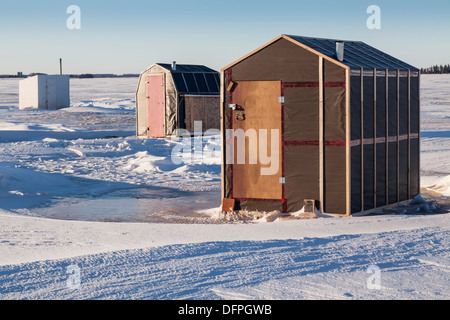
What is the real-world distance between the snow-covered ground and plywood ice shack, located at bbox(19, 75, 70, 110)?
3195 centimetres

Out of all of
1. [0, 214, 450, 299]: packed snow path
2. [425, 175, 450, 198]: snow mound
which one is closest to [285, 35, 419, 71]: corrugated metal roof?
[425, 175, 450, 198]: snow mound

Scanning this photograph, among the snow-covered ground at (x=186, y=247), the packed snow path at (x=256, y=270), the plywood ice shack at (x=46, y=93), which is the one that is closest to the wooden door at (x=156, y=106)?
the snow-covered ground at (x=186, y=247)

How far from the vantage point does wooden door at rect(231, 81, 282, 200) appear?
13203 millimetres

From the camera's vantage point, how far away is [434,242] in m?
9.35

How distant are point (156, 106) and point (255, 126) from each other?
54.3ft

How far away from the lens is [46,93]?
50.5m

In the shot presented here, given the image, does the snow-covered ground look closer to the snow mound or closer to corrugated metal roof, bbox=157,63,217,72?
the snow mound

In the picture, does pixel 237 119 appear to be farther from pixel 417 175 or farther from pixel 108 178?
pixel 108 178

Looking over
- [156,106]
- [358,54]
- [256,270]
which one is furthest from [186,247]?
[156,106]

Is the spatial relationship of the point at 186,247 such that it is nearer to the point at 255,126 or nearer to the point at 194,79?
the point at 255,126

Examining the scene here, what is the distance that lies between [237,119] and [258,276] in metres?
6.24

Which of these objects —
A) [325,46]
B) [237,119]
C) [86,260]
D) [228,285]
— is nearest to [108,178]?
[237,119]

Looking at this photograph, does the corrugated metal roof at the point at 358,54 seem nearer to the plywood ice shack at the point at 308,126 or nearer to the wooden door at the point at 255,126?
the plywood ice shack at the point at 308,126

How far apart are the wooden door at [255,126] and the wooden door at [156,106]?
1577cm
